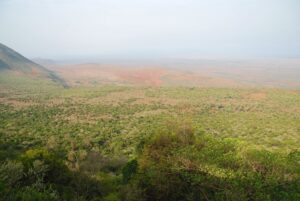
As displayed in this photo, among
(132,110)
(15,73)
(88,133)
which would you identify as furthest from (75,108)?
(15,73)

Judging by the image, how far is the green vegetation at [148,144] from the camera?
46.6 ft

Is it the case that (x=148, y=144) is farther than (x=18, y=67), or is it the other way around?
(x=18, y=67)

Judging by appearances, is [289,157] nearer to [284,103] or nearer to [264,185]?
[264,185]

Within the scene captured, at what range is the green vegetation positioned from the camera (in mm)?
14195

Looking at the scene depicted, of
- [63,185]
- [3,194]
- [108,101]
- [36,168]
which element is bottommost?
[108,101]

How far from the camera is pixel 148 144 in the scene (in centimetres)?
2042

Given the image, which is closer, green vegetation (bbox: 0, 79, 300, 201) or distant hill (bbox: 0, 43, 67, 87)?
green vegetation (bbox: 0, 79, 300, 201)

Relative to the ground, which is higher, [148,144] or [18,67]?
[148,144]

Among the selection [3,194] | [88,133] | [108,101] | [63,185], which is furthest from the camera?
[108,101]

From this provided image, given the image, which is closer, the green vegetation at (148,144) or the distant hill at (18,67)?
the green vegetation at (148,144)

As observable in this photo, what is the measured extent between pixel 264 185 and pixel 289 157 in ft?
12.0

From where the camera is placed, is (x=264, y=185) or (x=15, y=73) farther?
(x=15, y=73)

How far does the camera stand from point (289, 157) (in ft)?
53.6

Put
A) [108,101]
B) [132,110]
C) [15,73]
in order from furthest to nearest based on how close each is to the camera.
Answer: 1. [15,73]
2. [108,101]
3. [132,110]
